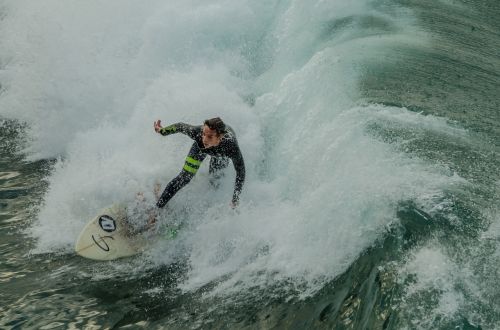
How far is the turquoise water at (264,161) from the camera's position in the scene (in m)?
5.00

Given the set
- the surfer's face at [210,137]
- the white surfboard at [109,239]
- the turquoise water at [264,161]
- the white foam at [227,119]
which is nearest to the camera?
the turquoise water at [264,161]

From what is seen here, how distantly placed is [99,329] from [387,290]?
2978 mm

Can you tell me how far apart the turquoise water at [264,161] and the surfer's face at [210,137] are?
1105 mm

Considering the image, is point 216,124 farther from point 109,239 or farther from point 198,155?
point 109,239

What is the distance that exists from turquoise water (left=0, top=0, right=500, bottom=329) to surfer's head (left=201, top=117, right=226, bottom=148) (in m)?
1.13

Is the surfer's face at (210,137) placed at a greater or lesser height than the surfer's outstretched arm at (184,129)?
lesser

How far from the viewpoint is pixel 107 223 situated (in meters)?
6.73

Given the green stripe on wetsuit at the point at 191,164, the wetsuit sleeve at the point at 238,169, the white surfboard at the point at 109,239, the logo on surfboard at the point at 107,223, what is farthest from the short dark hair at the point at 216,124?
Answer: the logo on surfboard at the point at 107,223

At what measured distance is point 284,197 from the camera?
7223mm

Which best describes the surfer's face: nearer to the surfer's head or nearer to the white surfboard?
the surfer's head

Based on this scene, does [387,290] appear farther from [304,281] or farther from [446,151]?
[446,151]

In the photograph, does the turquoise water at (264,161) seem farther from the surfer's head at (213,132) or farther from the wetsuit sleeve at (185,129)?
the surfer's head at (213,132)

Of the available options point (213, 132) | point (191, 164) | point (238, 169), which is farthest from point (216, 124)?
point (191, 164)

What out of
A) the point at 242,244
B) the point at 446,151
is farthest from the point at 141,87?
the point at 446,151
